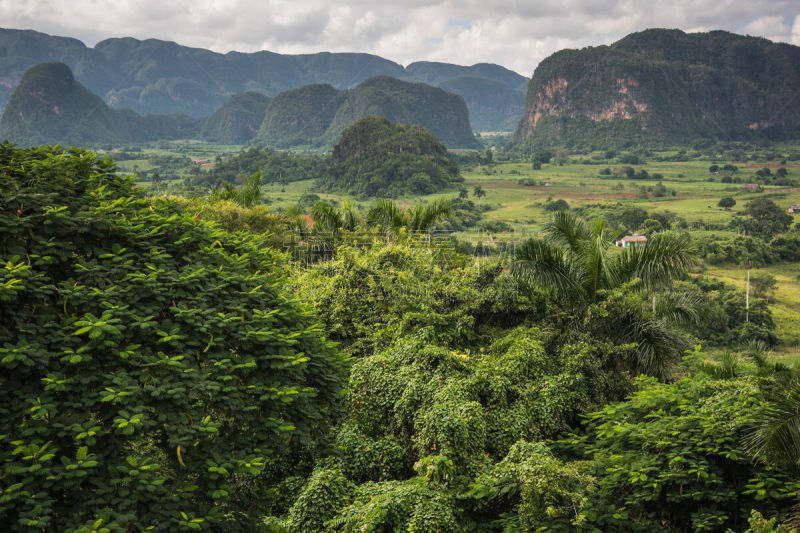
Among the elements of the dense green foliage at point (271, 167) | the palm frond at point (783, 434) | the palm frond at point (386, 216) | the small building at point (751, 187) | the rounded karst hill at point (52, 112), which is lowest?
the palm frond at point (783, 434)

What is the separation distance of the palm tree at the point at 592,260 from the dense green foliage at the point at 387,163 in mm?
53269

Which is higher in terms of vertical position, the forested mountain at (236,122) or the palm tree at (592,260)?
the forested mountain at (236,122)

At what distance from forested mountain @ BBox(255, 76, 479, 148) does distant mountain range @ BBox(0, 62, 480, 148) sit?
28 cm

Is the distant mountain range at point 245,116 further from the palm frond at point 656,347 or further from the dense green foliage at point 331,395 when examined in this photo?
the palm frond at point 656,347

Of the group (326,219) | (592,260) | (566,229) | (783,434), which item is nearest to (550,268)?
(592,260)

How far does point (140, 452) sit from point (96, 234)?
172cm

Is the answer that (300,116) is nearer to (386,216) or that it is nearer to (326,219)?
(326,219)

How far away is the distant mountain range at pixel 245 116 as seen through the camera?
125 meters

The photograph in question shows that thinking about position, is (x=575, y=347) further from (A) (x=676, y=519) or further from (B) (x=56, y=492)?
(B) (x=56, y=492)

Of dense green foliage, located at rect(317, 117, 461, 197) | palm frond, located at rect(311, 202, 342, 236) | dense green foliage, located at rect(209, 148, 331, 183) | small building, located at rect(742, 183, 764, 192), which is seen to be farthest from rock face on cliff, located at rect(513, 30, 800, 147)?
palm frond, located at rect(311, 202, 342, 236)

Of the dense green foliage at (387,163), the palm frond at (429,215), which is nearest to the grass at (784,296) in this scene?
the palm frond at (429,215)

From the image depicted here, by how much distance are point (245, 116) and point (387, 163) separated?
11835 cm

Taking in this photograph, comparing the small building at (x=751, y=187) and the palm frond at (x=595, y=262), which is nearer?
the palm frond at (x=595, y=262)

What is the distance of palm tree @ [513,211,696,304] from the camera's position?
7.47 metres
